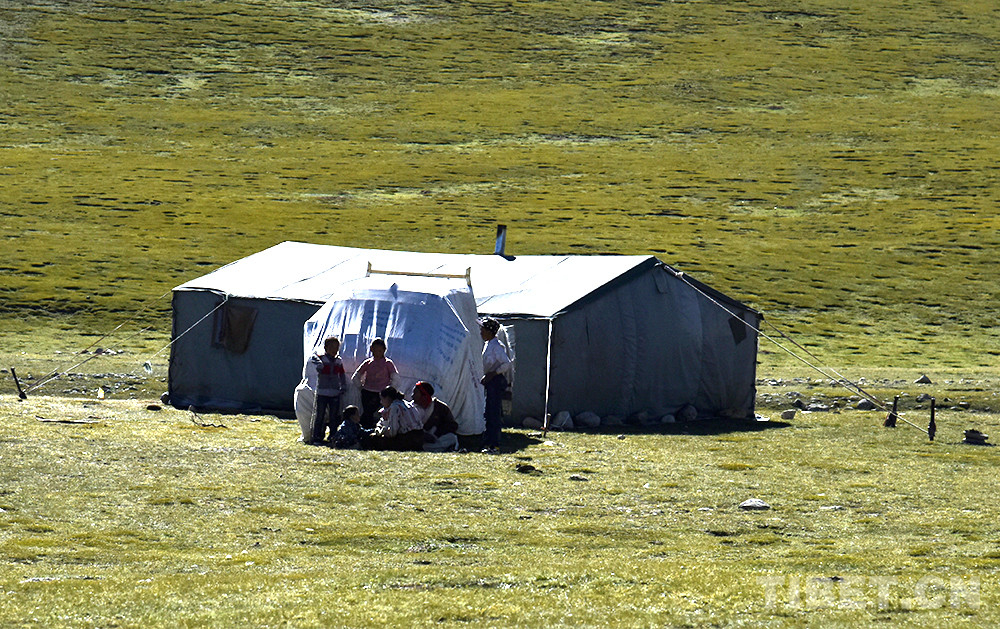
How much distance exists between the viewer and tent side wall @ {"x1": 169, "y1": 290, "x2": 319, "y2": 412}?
2584 cm

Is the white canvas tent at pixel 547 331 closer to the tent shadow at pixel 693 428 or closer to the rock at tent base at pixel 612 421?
the rock at tent base at pixel 612 421

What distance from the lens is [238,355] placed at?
2623 cm

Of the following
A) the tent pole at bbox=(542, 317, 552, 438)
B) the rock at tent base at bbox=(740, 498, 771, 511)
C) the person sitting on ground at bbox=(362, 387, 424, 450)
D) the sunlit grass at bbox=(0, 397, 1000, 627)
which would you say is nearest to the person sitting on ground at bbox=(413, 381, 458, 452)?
the person sitting on ground at bbox=(362, 387, 424, 450)

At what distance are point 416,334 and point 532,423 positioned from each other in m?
3.58

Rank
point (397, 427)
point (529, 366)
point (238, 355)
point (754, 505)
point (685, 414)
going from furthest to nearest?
point (238, 355) < point (685, 414) < point (529, 366) < point (397, 427) < point (754, 505)

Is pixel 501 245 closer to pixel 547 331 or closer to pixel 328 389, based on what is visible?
pixel 547 331

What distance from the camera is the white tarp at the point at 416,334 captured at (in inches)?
819

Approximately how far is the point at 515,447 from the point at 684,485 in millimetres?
4209

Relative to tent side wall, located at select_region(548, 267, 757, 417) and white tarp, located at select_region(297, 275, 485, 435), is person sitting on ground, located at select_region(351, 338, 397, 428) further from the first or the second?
tent side wall, located at select_region(548, 267, 757, 417)

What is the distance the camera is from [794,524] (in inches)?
564

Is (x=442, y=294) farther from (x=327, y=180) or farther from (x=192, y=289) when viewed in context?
(x=327, y=180)

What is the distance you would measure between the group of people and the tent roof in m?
3.34

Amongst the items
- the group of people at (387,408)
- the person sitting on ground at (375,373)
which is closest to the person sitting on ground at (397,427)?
the group of people at (387,408)

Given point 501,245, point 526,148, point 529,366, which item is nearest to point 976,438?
point 529,366
